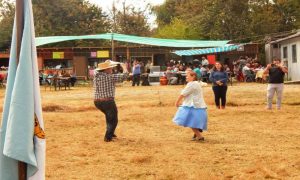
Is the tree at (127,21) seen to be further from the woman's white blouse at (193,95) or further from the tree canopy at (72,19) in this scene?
the woman's white blouse at (193,95)

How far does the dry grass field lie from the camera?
7.02 m

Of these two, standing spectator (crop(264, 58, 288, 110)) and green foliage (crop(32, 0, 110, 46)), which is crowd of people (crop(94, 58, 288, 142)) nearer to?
standing spectator (crop(264, 58, 288, 110))

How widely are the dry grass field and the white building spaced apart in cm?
1404

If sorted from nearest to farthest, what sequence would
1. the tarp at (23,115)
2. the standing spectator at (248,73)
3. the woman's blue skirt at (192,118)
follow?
1. the tarp at (23,115)
2. the woman's blue skirt at (192,118)
3. the standing spectator at (248,73)

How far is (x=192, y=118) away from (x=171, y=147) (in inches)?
33.3

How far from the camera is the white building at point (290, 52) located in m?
29.0

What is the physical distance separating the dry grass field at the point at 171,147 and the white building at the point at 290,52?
14035mm

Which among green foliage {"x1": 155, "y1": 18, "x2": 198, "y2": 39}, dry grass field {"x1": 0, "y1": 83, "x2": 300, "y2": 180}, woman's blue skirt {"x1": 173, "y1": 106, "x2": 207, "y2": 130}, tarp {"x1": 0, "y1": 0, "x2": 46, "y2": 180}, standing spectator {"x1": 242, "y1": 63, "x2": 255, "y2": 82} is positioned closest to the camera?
tarp {"x1": 0, "y1": 0, "x2": 46, "y2": 180}

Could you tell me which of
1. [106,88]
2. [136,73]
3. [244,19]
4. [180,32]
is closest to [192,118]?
[106,88]

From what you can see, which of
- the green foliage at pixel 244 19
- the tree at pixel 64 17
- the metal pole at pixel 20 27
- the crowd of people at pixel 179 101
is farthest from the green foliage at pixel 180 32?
the metal pole at pixel 20 27

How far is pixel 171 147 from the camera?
912cm

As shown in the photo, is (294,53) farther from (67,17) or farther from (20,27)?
(20,27)

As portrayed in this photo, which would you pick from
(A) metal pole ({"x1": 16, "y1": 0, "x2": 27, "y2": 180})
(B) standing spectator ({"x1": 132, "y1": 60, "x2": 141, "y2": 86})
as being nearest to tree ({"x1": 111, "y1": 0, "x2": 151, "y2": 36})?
(B) standing spectator ({"x1": 132, "y1": 60, "x2": 141, "y2": 86})

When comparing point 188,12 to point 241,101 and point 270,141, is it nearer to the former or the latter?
point 241,101
